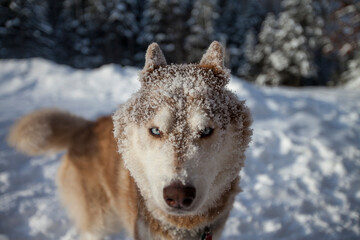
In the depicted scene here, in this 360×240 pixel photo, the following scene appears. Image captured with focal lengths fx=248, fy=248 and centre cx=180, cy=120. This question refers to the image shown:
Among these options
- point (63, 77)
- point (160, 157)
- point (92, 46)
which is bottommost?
point (92, 46)

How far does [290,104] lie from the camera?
683 cm

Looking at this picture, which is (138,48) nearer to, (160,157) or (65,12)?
(65,12)

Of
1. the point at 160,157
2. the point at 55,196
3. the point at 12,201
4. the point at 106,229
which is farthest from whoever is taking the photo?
the point at 55,196

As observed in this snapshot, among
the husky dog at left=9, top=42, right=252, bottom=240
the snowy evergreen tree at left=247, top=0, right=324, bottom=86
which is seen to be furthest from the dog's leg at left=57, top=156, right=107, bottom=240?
the snowy evergreen tree at left=247, top=0, right=324, bottom=86

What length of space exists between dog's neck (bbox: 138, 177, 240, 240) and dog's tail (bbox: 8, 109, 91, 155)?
63.4 inches

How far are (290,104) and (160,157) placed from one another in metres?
6.20

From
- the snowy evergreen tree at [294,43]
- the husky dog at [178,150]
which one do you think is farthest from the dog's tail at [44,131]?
the snowy evergreen tree at [294,43]

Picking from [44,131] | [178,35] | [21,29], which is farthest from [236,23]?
[44,131]

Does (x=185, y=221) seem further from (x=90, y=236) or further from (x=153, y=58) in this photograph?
(x=90, y=236)

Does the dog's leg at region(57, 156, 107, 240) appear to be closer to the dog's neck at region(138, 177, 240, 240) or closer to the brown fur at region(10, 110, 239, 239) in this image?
the brown fur at region(10, 110, 239, 239)

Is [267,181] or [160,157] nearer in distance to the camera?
[160,157]

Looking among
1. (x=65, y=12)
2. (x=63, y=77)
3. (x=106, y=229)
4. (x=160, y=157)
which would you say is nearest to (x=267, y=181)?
(x=106, y=229)

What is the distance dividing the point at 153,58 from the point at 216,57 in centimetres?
50

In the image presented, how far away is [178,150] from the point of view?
4.97 ft
